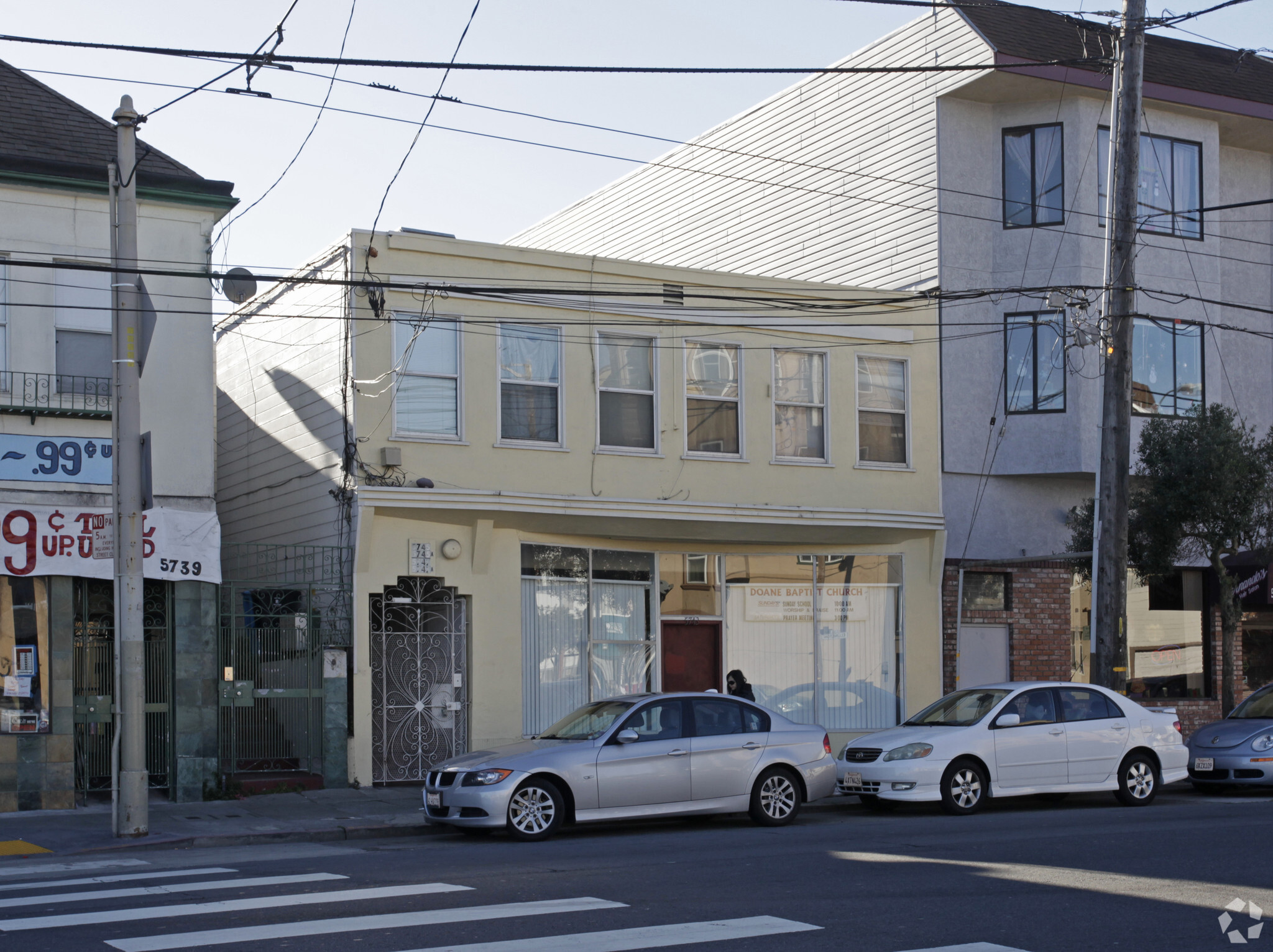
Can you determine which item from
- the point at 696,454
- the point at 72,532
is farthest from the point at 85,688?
the point at 696,454

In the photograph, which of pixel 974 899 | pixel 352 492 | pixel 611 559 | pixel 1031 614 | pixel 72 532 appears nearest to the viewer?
pixel 974 899

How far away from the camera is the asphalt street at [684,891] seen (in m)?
7.95

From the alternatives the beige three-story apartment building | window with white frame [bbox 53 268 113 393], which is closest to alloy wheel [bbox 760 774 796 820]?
the beige three-story apartment building

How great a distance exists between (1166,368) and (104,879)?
62.2 ft

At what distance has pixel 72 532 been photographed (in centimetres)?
1572

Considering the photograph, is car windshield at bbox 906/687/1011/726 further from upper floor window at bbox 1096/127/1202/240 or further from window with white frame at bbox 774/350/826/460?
upper floor window at bbox 1096/127/1202/240

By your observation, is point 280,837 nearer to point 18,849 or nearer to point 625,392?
point 18,849

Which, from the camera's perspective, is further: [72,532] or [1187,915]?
[72,532]

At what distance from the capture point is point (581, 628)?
19.5 m

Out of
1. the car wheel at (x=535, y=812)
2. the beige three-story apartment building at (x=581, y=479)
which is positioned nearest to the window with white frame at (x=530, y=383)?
the beige three-story apartment building at (x=581, y=479)

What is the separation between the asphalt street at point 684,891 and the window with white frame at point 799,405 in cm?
817

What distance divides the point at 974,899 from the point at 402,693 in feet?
34.6

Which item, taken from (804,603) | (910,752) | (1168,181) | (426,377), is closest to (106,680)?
(426,377)

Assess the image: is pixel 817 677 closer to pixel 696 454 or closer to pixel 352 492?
pixel 696 454
